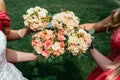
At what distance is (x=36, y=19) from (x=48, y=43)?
0.96 ft

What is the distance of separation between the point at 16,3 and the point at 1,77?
563cm

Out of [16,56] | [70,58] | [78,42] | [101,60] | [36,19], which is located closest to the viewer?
[78,42]

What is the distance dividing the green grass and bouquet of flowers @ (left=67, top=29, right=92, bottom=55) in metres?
0.23

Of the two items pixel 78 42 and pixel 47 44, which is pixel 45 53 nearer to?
pixel 47 44

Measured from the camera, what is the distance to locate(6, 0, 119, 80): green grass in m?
5.63

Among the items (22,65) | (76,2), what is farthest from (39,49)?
(76,2)

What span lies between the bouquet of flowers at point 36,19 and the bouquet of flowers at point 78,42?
314mm

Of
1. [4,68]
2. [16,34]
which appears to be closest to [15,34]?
[16,34]

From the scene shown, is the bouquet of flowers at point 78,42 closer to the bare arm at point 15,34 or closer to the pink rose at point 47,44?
the pink rose at point 47,44

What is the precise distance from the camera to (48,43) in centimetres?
343

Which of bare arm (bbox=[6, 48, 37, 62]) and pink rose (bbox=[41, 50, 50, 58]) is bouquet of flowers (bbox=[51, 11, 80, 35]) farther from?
bare arm (bbox=[6, 48, 37, 62])

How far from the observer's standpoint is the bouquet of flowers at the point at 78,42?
3393mm

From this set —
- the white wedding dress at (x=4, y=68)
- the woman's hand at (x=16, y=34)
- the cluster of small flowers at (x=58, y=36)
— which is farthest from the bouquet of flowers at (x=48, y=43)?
the woman's hand at (x=16, y=34)

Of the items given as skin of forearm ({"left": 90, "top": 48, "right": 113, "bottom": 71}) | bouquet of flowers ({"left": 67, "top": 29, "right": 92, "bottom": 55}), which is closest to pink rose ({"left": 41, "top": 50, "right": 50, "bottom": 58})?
bouquet of flowers ({"left": 67, "top": 29, "right": 92, "bottom": 55})
